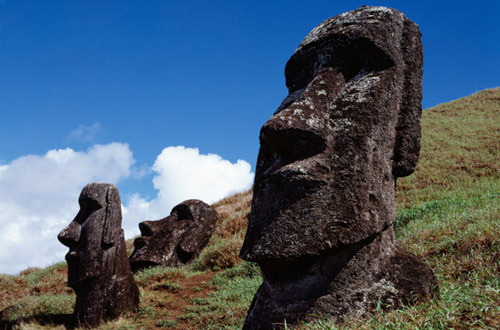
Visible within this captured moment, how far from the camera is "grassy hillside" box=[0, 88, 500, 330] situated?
269 centimetres

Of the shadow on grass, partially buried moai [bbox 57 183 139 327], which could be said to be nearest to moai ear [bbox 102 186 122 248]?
partially buried moai [bbox 57 183 139 327]

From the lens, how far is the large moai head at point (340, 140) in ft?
9.14

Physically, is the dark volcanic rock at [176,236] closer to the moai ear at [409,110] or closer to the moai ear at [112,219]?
the moai ear at [112,219]

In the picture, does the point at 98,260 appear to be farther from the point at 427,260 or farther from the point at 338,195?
the point at 338,195

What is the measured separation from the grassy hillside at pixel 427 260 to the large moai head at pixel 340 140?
0.62 meters

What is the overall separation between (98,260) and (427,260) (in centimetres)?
→ 517

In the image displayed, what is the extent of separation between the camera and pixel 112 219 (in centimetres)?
723

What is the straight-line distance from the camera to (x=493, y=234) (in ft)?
16.3

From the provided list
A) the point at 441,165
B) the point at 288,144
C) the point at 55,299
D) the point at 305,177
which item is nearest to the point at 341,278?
the point at 305,177

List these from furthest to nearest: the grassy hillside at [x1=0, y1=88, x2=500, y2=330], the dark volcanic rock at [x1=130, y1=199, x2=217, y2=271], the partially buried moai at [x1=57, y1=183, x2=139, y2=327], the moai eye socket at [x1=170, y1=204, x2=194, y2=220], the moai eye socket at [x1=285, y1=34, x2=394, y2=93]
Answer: the moai eye socket at [x1=170, y1=204, x2=194, y2=220] → the dark volcanic rock at [x1=130, y1=199, x2=217, y2=271] → the partially buried moai at [x1=57, y1=183, x2=139, y2=327] → the moai eye socket at [x1=285, y1=34, x2=394, y2=93] → the grassy hillside at [x1=0, y1=88, x2=500, y2=330]

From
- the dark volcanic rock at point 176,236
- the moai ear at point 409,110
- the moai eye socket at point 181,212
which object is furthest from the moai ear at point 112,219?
the moai ear at point 409,110

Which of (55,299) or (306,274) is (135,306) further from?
(306,274)

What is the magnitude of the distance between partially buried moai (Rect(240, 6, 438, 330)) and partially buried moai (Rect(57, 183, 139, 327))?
462cm

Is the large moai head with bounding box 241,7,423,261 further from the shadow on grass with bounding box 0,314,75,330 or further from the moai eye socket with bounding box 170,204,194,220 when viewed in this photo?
the moai eye socket with bounding box 170,204,194,220
